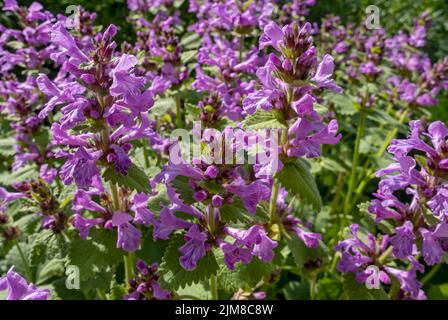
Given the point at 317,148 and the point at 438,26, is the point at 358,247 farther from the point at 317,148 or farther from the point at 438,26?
the point at 438,26

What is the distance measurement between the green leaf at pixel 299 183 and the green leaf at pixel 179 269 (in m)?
0.49

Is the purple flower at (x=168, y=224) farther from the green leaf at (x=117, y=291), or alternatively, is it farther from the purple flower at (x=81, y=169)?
the green leaf at (x=117, y=291)

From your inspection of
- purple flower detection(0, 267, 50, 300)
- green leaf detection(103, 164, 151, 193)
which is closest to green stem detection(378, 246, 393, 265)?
green leaf detection(103, 164, 151, 193)

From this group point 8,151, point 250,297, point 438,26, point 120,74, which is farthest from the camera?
point 438,26

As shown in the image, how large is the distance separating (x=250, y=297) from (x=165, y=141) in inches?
44.8

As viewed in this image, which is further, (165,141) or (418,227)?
(165,141)

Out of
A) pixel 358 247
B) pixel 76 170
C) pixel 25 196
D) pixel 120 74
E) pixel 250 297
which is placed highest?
pixel 120 74

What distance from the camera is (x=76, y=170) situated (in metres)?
1.90

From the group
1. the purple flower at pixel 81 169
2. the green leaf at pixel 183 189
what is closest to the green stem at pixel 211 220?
the green leaf at pixel 183 189

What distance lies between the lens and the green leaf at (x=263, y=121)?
194cm

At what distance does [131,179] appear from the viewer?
200 cm

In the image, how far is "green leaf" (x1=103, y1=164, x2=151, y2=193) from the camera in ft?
6.47

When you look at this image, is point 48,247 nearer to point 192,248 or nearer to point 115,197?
point 115,197
